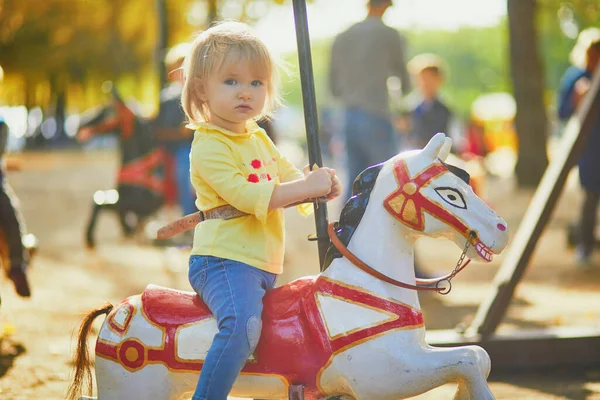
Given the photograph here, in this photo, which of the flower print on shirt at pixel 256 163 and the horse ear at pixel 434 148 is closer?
the horse ear at pixel 434 148

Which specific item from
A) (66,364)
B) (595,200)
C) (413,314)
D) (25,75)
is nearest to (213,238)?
(413,314)

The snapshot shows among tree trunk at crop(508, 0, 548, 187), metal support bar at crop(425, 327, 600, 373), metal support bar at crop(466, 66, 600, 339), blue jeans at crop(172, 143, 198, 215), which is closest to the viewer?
metal support bar at crop(425, 327, 600, 373)

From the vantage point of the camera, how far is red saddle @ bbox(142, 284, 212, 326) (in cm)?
344

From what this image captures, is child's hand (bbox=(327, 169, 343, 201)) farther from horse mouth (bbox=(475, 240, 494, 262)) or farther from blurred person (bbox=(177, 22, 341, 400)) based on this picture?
horse mouth (bbox=(475, 240, 494, 262))

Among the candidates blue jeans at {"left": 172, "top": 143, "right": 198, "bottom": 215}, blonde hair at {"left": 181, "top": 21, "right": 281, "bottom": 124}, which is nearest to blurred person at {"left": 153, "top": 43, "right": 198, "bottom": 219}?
blue jeans at {"left": 172, "top": 143, "right": 198, "bottom": 215}

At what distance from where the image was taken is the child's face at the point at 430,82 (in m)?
10.1

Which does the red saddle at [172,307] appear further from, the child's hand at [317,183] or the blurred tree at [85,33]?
the blurred tree at [85,33]

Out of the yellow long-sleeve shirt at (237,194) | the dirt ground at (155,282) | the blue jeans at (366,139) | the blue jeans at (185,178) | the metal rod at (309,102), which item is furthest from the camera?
the blue jeans at (185,178)

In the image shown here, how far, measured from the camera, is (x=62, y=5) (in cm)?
3788

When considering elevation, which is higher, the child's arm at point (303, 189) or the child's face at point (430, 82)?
the child's arm at point (303, 189)

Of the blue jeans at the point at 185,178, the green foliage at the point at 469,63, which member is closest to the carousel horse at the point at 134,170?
the blue jeans at the point at 185,178

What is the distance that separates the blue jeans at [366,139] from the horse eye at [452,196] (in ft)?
15.1

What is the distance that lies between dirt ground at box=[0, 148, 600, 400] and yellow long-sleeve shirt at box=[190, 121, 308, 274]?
0.77 m

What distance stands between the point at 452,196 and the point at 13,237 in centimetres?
376
